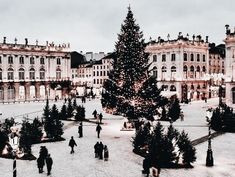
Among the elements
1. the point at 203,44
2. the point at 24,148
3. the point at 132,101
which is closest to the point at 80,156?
the point at 24,148

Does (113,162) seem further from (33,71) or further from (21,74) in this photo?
(33,71)

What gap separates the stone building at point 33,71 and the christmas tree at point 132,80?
42.2m

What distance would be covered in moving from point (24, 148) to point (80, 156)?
143 inches

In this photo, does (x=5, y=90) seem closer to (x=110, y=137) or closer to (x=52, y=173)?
(x=110, y=137)

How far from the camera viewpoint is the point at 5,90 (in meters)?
71.2

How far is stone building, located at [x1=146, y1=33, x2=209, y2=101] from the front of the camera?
70000 mm

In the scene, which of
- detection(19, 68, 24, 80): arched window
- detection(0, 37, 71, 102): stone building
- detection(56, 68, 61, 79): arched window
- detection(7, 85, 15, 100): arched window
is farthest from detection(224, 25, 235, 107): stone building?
detection(7, 85, 15, 100): arched window

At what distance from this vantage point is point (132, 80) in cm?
3409

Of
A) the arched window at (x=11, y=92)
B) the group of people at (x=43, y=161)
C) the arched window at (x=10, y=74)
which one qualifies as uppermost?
the arched window at (x=10, y=74)

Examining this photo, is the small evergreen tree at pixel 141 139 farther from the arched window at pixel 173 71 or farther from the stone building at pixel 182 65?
the arched window at pixel 173 71

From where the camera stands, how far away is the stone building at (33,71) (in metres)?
71.9

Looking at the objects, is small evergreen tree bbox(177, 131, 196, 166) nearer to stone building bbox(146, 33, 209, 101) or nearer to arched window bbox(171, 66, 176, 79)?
stone building bbox(146, 33, 209, 101)

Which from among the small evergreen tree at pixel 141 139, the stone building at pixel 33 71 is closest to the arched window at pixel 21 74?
the stone building at pixel 33 71

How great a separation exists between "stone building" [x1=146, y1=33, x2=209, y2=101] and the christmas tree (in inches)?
1418
